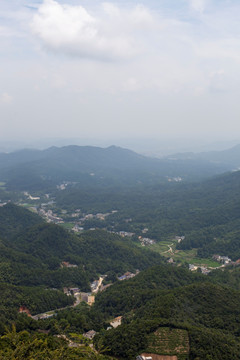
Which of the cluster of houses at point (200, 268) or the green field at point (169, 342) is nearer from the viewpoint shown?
the green field at point (169, 342)

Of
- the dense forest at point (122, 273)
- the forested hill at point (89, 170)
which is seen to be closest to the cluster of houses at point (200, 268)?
the dense forest at point (122, 273)

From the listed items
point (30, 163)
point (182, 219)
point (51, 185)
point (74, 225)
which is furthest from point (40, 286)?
point (30, 163)

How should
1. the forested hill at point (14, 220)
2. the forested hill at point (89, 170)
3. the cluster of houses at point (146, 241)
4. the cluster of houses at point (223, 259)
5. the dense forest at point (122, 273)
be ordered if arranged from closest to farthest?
the dense forest at point (122, 273)
the cluster of houses at point (223, 259)
the forested hill at point (14, 220)
the cluster of houses at point (146, 241)
the forested hill at point (89, 170)

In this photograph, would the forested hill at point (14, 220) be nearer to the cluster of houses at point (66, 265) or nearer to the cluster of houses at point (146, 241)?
the cluster of houses at point (66, 265)

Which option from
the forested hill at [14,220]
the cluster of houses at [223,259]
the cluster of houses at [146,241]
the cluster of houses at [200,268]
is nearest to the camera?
the cluster of houses at [200,268]

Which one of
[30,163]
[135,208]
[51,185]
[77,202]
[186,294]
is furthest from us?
[30,163]

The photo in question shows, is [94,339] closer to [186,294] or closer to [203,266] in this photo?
[186,294]

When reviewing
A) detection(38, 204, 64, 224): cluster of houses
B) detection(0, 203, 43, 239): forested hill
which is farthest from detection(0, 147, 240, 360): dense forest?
detection(38, 204, 64, 224): cluster of houses

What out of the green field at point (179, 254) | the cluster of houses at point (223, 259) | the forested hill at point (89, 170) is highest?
the forested hill at point (89, 170)
